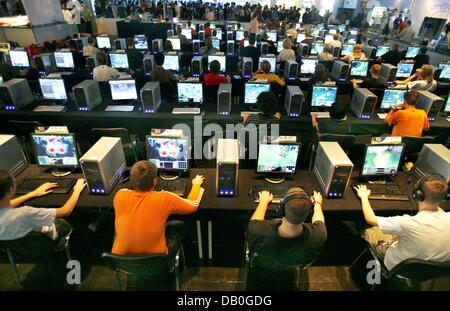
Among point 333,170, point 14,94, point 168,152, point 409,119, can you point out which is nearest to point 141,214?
point 168,152

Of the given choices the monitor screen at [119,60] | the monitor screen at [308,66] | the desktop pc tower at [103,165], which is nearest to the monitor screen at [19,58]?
the monitor screen at [119,60]

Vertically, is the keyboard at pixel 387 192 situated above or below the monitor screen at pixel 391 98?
below

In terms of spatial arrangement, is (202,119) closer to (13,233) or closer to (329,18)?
(13,233)

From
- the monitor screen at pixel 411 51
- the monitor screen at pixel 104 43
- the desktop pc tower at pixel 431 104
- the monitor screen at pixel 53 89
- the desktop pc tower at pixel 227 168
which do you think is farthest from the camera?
the monitor screen at pixel 104 43

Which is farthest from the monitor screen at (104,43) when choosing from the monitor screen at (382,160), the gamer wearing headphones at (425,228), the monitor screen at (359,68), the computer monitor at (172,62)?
the gamer wearing headphones at (425,228)

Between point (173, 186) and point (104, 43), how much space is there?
8031 millimetres

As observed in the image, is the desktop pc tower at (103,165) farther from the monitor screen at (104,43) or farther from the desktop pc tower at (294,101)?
the monitor screen at (104,43)

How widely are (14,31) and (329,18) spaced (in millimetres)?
13551

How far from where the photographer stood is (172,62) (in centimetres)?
664

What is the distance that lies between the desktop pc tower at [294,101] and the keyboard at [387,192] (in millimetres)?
1907

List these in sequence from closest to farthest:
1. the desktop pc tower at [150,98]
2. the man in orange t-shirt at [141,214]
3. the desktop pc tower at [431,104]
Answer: the man in orange t-shirt at [141,214]
the desktop pc tower at [431,104]
the desktop pc tower at [150,98]

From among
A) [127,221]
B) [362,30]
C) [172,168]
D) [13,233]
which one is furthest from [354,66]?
[362,30]

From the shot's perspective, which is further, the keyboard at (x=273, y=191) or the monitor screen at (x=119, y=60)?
the monitor screen at (x=119, y=60)

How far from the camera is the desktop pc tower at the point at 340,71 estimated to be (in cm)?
630
